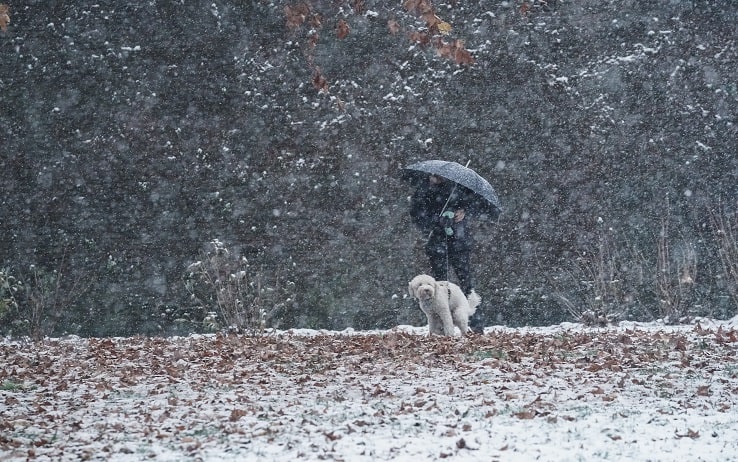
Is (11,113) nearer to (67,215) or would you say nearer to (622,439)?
(67,215)

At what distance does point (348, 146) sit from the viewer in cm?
1143

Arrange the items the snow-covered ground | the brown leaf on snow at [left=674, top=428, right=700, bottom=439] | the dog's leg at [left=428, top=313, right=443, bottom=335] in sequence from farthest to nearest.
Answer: the dog's leg at [left=428, top=313, right=443, bottom=335]
the brown leaf on snow at [left=674, top=428, right=700, bottom=439]
the snow-covered ground

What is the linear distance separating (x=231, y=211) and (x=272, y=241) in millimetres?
633

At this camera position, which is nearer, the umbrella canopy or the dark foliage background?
the umbrella canopy

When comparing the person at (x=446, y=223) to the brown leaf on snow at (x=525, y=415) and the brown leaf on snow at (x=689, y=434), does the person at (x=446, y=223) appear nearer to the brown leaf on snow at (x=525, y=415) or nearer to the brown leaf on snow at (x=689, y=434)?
the brown leaf on snow at (x=525, y=415)

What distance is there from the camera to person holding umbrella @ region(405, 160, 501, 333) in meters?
9.49

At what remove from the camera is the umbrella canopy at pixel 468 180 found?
29.8 ft

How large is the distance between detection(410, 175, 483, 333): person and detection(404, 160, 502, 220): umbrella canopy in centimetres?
18

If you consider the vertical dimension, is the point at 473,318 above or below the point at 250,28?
below

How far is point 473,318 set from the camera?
32.4 ft

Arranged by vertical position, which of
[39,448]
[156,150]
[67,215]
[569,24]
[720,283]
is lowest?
[39,448]

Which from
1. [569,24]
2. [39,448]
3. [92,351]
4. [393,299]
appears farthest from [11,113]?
[39,448]

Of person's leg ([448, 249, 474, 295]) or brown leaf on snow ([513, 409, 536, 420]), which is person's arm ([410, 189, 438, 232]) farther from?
brown leaf on snow ([513, 409, 536, 420])

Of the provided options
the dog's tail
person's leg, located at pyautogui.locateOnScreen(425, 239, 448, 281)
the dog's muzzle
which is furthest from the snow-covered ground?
person's leg, located at pyautogui.locateOnScreen(425, 239, 448, 281)
